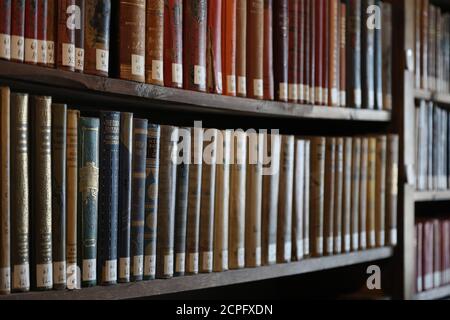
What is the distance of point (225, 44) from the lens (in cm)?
134

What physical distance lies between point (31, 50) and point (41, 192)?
0.22 m

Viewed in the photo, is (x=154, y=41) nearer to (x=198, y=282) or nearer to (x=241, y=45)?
(x=241, y=45)

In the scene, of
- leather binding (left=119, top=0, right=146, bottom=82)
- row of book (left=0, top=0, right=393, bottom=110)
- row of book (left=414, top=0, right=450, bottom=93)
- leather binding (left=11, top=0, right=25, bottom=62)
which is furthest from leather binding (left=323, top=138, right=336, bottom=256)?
leather binding (left=11, top=0, right=25, bottom=62)

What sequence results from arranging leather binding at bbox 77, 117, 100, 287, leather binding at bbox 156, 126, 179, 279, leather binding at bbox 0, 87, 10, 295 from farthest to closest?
leather binding at bbox 156, 126, 179, 279 < leather binding at bbox 77, 117, 100, 287 < leather binding at bbox 0, 87, 10, 295

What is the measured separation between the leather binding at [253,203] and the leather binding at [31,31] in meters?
0.50

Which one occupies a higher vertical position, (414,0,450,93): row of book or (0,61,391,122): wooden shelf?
(414,0,450,93): row of book

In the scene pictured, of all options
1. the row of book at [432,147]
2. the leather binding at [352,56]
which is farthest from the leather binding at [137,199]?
the row of book at [432,147]

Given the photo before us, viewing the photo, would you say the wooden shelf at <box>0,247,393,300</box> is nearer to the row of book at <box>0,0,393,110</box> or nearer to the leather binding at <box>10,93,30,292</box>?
the leather binding at <box>10,93,30,292</box>

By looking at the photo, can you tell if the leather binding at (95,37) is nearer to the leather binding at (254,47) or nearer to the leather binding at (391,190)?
the leather binding at (254,47)

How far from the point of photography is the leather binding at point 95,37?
1.12 metres

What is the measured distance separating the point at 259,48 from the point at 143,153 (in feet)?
1.23

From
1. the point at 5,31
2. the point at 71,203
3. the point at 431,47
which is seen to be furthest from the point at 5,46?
the point at 431,47

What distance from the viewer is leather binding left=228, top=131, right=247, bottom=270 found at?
1359 millimetres
